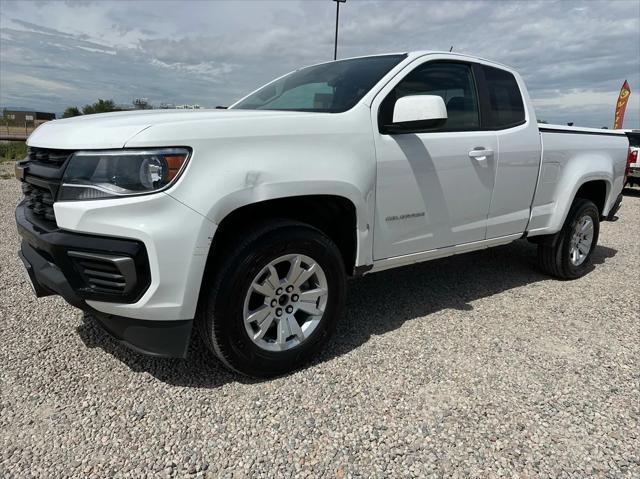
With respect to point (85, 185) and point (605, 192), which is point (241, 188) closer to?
point (85, 185)

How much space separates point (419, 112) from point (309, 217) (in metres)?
0.88

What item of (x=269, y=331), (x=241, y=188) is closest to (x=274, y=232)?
(x=241, y=188)

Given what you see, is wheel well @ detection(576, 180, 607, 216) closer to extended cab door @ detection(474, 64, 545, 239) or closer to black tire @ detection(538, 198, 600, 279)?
black tire @ detection(538, 198, 600, 279)

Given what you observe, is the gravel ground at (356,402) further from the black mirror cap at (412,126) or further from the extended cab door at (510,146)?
the black mirror cap at (412,126)

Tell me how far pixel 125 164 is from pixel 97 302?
670 millimetres

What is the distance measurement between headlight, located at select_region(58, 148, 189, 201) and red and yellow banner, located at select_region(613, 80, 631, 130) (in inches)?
762

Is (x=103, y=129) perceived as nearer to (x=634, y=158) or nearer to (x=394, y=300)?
(x=394, y=300)

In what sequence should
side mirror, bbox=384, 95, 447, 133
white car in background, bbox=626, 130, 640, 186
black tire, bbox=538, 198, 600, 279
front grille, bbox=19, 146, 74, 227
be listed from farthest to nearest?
1. white car in background, bbox=626, 130, 640, 186
2. black tire, bbox=538, 198, 600, 279
3. side mirror, bbox=384, 95, 447, 133
4. front grille, bbox=19, 146, 74, 227

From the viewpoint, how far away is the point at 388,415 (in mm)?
2449

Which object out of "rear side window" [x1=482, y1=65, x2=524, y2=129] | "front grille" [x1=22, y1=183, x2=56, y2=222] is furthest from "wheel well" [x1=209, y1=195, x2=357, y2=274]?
"rear side window" [x1=482, y1=65, x2=524, y2=129]

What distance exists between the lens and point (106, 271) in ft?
7.27

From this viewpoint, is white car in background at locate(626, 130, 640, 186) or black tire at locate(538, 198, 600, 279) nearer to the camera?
black tire at locate(538, 198, 600, 279)

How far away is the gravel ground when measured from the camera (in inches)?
83.4

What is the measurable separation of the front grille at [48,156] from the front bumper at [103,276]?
1.05ft
